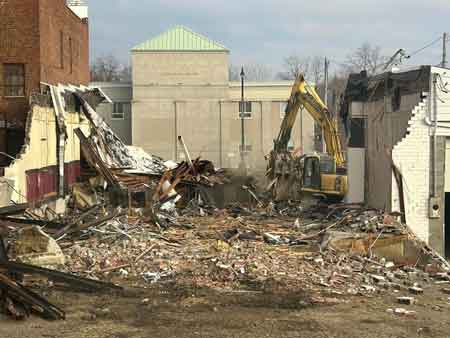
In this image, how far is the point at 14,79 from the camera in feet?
79.9

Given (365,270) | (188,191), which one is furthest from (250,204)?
(365,270)

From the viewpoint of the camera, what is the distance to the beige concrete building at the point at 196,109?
184ft

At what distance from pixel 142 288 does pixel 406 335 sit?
5.07m

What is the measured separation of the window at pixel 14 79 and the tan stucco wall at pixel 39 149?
1587 millimetres

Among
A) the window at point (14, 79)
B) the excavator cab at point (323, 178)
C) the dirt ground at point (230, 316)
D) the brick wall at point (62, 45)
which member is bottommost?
the dirt ground at point (230, 316)

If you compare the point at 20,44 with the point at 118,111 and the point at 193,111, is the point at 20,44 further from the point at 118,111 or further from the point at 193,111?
the point at 118,111

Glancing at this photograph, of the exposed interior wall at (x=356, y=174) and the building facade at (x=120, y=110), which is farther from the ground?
the building facade at (x=120, y=110)

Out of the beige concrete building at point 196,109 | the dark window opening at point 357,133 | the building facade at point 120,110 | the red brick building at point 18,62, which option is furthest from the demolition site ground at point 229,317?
the building facade at point 120,110

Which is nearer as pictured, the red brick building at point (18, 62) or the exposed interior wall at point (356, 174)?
the exposed interior wall at point (356, 174)

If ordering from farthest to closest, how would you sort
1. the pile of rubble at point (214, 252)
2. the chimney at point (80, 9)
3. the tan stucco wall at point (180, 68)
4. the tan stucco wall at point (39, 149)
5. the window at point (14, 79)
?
the tan stucco wall at point (180, 68) < the chimney at point (80, 9) < the window at point (14, 79) < the tan stucco wall at point (39, 149) < the pile of rubble at point (214, 252)

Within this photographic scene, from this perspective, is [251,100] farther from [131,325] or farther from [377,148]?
[131,325]

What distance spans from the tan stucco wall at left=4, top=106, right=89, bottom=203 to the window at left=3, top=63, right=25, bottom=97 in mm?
1587

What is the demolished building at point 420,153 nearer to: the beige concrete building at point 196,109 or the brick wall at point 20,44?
the brick wall at point 20,44

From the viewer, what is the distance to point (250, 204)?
26.2 m
